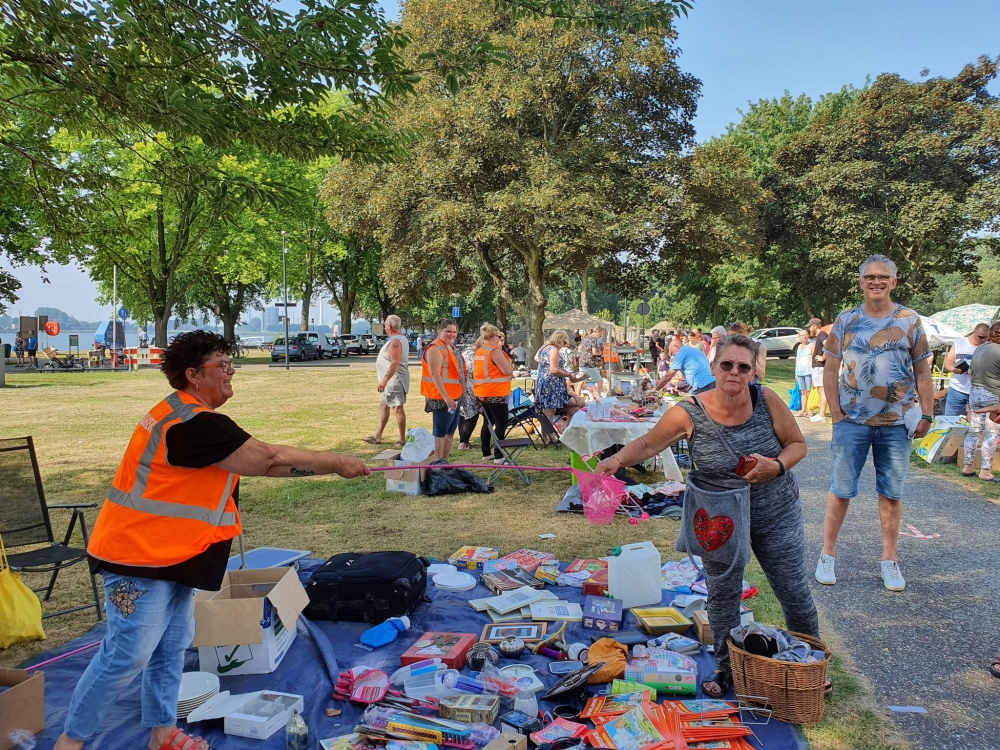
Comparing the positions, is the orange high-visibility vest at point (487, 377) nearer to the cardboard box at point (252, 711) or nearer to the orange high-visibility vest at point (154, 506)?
the cardboard box at point (252, 711)

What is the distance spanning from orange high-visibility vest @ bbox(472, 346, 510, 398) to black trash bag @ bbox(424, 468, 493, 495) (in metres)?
1.16

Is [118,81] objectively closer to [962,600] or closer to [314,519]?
[314,519]

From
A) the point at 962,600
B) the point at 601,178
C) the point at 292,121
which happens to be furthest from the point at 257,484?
the point at 601,178

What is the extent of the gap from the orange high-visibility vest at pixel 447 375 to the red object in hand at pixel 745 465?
199 inches

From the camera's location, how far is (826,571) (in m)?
4.53

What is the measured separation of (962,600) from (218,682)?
14.9ft

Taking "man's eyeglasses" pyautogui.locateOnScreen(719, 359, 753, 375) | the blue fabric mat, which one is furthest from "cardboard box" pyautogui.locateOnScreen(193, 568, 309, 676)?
"man's eyeglasses" pyautogui.locateOnScreen(719, 359, 753, 375)

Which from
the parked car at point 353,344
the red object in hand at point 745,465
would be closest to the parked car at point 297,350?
the parked car at point 353,344

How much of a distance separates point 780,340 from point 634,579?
36.6 meters

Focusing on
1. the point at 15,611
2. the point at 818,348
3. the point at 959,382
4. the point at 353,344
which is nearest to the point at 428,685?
the point at 15,611

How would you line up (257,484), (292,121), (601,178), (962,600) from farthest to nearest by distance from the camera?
1. (601,178)
2. (257,484)
3. (292,121)
4. (962,600)

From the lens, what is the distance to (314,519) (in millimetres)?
6262

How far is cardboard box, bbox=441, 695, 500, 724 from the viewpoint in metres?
2.87

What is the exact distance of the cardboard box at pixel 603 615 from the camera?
383 cm
